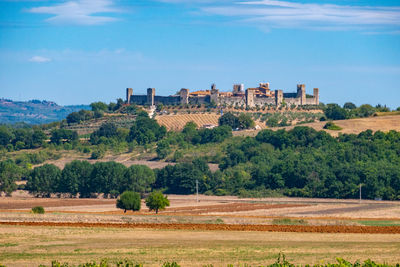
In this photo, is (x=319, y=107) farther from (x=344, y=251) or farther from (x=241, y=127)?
(x=344, y=251)

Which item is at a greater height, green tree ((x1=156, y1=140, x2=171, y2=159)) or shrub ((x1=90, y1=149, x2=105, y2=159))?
green tree ((x1=156, y1=140, x2=171, y2=159))

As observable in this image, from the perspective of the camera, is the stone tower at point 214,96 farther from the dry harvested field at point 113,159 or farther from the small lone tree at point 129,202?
the small lone tree at point 129,202

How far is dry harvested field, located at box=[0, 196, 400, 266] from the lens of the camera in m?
34.3

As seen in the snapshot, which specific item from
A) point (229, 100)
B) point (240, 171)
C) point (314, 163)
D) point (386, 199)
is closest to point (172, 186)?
point (240, 171)

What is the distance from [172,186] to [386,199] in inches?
949

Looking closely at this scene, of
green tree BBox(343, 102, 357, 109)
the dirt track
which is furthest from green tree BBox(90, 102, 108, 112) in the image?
the dirt track

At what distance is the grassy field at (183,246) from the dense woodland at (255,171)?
34.2 m

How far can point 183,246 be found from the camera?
37844 millimetres

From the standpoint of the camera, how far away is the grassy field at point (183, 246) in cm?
3372

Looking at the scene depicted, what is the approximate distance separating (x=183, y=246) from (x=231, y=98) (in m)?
111

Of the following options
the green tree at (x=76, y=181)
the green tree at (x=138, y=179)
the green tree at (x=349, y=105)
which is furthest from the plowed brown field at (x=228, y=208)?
the green tree at (x=349, y=105)

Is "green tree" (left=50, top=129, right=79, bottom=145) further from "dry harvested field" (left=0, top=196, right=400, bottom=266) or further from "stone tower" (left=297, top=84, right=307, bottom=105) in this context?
"dry harvested field" (left=0, top=196, right=400, bottom=266)

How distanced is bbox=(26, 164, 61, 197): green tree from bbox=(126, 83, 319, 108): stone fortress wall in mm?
65757

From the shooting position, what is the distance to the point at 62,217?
48.8 m
